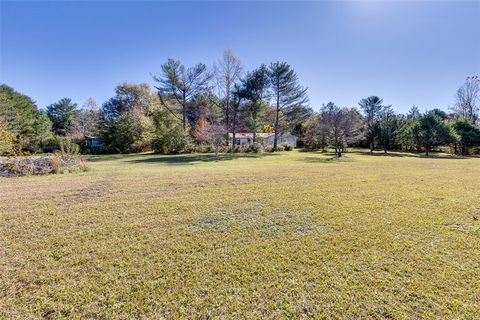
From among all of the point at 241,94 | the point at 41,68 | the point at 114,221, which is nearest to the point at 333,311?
the point at 114,221

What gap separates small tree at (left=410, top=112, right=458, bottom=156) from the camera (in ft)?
82.0

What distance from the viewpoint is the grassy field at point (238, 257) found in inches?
84.4

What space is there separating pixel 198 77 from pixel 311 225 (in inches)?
1072

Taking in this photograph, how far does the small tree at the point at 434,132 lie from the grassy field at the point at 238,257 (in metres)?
27.0

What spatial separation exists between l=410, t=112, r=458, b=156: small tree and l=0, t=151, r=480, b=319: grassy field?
26969 millimetres

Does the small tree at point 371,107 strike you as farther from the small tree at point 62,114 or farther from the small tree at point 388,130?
the small tree at point 62,114

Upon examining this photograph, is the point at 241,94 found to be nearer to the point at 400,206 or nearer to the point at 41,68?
the point at 41,68

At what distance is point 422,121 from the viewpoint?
87.6 ft

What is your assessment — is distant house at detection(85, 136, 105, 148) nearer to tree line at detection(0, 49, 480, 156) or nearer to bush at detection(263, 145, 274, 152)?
tree line at detection(0, 49, 480, 156)

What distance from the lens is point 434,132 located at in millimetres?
25656

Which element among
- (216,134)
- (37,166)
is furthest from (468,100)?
(37,166)

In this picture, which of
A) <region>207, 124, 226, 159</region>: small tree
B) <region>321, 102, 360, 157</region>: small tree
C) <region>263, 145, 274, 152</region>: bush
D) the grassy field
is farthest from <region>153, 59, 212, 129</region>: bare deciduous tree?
the grassy field

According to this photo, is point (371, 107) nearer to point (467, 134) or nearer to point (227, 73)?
point (467, 134)

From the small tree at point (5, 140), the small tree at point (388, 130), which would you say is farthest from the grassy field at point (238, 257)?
the small tree at point (388, 130)
